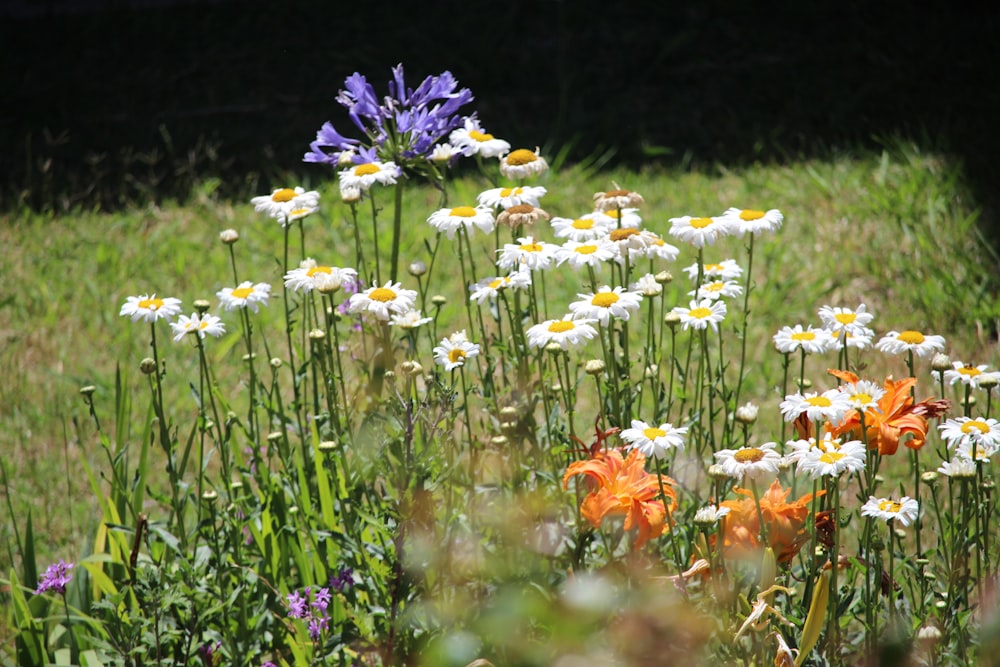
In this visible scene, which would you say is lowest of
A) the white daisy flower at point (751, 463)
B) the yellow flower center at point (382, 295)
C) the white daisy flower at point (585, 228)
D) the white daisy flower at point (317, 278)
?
the white daisy flower at point (751, 463)

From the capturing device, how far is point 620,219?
1757mm

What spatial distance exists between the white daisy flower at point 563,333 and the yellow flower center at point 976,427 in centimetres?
53

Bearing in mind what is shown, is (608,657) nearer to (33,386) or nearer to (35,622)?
(35,622)

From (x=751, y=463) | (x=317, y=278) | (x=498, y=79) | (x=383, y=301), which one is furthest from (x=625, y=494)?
(x=498, y=79)

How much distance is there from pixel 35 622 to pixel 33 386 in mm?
1446

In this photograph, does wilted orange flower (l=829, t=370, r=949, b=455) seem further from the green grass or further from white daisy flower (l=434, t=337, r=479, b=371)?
the green grass

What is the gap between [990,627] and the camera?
53cm

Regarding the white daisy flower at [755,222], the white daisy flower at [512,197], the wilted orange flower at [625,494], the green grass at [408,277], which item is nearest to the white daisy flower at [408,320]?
the white daisy flower at [512,197]

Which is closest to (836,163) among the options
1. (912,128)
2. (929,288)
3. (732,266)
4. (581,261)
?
(912,128)

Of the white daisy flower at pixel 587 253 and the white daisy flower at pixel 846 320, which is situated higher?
the white daisy flower at pixel 587 253

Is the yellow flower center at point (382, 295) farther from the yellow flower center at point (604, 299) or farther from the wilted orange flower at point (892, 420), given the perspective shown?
the wilted orange flower at point (892, 420)

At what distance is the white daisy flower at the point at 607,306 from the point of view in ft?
5.02

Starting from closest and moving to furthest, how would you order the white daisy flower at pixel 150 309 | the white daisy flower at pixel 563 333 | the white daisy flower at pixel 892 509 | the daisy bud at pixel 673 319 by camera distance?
the white daisy flower at pixel 892 509 < the white daisy flower at pixel 563 333 < the daisy bud at pixel 673 319 < the white daisy flower at pixel 150 309

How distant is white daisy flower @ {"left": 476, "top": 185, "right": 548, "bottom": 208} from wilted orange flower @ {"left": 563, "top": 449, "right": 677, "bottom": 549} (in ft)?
1.68
